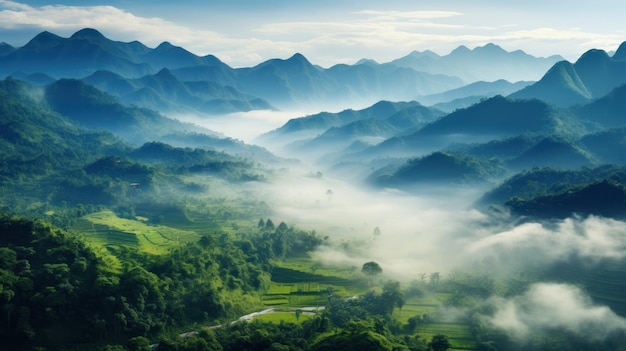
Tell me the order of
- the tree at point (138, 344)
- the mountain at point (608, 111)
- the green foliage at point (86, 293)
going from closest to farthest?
1. the tree at point (138, 344)
2. the green foliage at point (86, 293)
3. the mountain at point (608, 111)

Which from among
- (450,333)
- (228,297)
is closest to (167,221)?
(228,297)

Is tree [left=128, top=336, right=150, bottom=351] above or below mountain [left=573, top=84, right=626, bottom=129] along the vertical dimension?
below

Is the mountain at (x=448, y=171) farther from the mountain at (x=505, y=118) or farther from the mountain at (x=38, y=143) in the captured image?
the mountain at (x=38, y=143)

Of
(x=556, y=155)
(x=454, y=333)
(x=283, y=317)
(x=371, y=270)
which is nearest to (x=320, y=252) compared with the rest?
(x=371, y=270)

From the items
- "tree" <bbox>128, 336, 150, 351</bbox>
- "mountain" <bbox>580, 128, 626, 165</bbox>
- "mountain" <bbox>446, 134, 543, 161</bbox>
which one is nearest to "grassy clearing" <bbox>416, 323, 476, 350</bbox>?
"tree" <bbox>128, 336, 150, 351</bbox>

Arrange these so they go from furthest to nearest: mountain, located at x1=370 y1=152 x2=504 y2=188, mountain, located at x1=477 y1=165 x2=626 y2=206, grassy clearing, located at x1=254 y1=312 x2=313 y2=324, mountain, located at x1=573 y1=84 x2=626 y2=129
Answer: mountain, located at x1=573 y1=84 x2=626 y2=129, mountain, located at x1=370 y1=152 x2=504 y2=188, mountain, located at x1=477 y1=165 x2=626 y2=206, grassy clearing, located at x1=254 y1=312 x2=313 y2=324

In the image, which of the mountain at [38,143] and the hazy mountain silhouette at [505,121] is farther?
the hazy mountain silhouette at [505,121]

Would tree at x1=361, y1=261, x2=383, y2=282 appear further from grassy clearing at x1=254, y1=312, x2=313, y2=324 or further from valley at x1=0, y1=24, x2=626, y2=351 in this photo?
grassy clearing at x1=254, y1=312, x2=313, y2=324

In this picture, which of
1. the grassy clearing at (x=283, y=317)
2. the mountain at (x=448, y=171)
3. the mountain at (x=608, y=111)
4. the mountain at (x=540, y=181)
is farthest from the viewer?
the mountain at (x=608, y=111)

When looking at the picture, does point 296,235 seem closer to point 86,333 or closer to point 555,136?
point 86,333

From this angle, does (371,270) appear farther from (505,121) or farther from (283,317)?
(505,121)

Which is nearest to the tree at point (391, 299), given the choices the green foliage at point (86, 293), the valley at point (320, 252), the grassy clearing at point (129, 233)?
the valley at point (320, 252)
